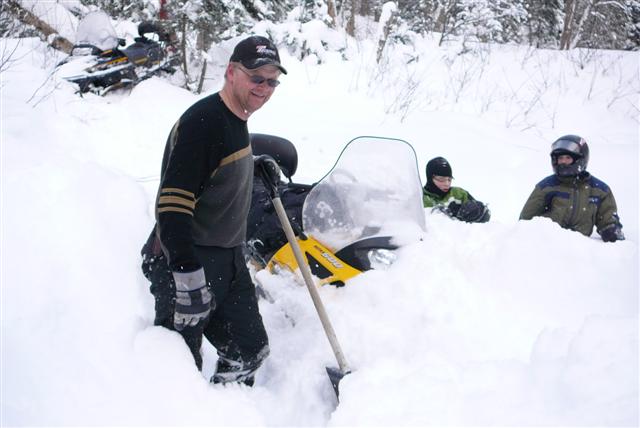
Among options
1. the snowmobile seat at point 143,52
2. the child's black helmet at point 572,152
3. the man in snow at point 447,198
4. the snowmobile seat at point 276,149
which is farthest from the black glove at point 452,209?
the snowmobile seat at point 143,52

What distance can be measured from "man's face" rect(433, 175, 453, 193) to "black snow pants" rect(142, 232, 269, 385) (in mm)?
2924

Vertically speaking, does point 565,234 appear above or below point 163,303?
below

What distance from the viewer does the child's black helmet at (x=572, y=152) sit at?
181 inches

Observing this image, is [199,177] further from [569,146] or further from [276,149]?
[569,146]

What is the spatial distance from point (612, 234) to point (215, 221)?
401 cm

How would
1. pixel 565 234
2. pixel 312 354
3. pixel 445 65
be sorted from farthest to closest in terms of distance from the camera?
pixel 445 65 → pixel 565 234 → pixel 312 354

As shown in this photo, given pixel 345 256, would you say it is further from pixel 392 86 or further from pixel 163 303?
pixel 392 86

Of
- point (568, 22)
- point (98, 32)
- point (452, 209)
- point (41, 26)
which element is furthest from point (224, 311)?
point (568, 22)

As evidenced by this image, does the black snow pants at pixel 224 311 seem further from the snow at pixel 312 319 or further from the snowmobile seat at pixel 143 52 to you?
the snowmobile seat at pixel 143 52

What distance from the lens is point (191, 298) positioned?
2020 mm

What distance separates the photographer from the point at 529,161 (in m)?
7.01

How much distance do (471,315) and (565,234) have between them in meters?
1.33

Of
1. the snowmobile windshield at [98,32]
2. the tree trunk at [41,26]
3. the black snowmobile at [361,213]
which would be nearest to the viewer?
the black snowmobile at [361,213]

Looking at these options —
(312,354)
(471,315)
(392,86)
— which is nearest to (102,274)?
(312,354)
